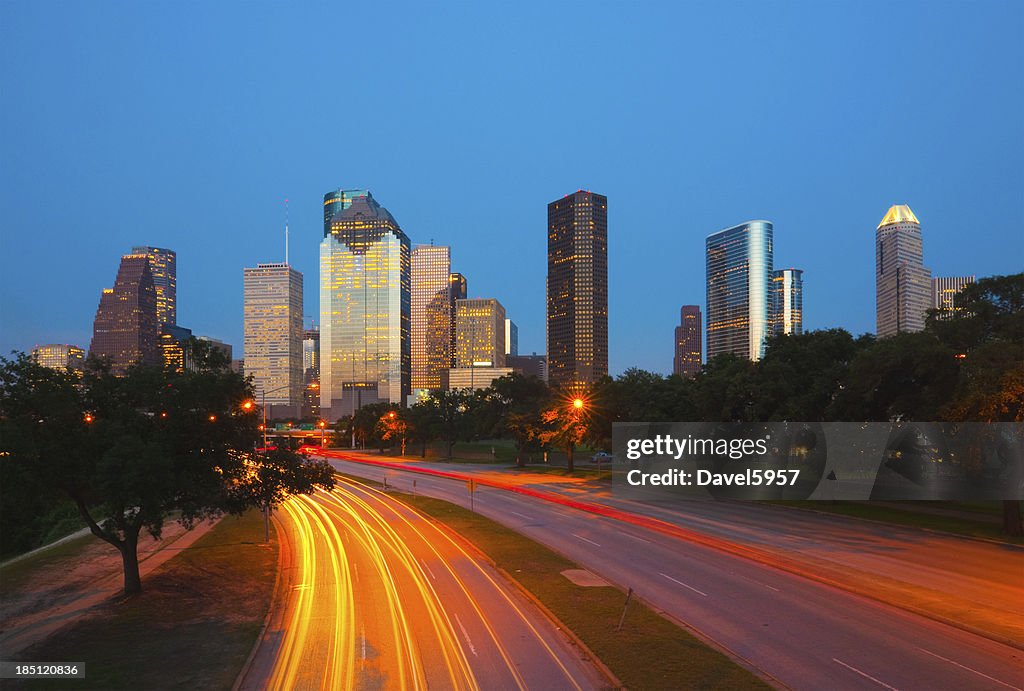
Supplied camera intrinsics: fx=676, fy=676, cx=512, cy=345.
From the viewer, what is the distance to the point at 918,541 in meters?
33.0

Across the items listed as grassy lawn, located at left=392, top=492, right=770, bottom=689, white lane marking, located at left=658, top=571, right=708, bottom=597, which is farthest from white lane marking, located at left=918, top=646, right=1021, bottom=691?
white lane marking, located at left=658, top=571, right=708, bottom=597

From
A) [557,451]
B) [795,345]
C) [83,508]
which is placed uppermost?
[795,345]

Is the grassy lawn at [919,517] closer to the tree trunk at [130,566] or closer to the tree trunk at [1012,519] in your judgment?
the tree trunk at [1012,519]

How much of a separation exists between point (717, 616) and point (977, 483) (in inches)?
1491

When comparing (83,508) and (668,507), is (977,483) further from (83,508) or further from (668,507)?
(83,508)

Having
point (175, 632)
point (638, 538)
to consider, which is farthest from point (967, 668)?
Answer: point (175, 632)

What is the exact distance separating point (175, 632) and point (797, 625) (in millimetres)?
18322

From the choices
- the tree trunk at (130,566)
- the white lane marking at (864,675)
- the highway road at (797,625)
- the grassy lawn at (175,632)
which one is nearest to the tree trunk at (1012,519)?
the highway road at (797,625)

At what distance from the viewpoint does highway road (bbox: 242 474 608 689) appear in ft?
53.3

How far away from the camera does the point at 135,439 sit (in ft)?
71.5

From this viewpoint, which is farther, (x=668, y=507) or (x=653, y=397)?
(x=653, y=397)

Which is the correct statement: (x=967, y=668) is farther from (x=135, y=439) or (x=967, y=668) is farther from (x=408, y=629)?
(x=135, y=439)

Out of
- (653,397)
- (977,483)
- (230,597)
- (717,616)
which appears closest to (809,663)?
(717,616)

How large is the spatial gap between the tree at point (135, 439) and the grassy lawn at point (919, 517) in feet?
108
